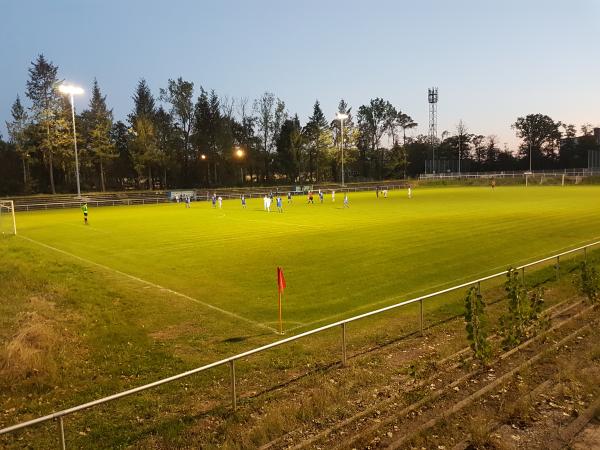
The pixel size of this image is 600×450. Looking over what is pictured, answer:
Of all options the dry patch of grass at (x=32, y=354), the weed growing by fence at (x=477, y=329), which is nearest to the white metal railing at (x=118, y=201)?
the dry patch of grass at (x=32, y=354)

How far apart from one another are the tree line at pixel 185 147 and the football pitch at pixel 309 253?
147ft

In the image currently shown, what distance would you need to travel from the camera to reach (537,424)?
6270 millimetres

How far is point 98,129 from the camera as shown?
252ft

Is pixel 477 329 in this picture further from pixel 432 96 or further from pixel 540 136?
pixel 540 136

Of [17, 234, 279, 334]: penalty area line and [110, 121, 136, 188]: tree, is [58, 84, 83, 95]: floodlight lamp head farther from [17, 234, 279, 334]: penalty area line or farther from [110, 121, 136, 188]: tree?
[110, 121, 136, 188]: tree

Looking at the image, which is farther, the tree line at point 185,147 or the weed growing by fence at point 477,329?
the tree line at point 185,147

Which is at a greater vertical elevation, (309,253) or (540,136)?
(540,136)

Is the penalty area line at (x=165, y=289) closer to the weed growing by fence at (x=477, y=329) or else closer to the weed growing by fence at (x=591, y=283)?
the weed growing by fence at (x=477, y=329)

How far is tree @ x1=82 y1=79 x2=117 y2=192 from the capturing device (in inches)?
3029

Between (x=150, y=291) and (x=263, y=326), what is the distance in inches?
208

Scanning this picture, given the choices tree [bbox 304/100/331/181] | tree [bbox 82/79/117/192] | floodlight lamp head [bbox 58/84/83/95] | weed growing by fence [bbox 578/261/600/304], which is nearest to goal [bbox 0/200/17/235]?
floodlight lamp head [bbox 58/84/83/95]

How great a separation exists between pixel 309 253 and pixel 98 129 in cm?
6749

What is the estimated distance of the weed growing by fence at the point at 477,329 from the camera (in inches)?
309

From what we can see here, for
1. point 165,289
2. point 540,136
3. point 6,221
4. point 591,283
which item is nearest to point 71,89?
point 6,221
